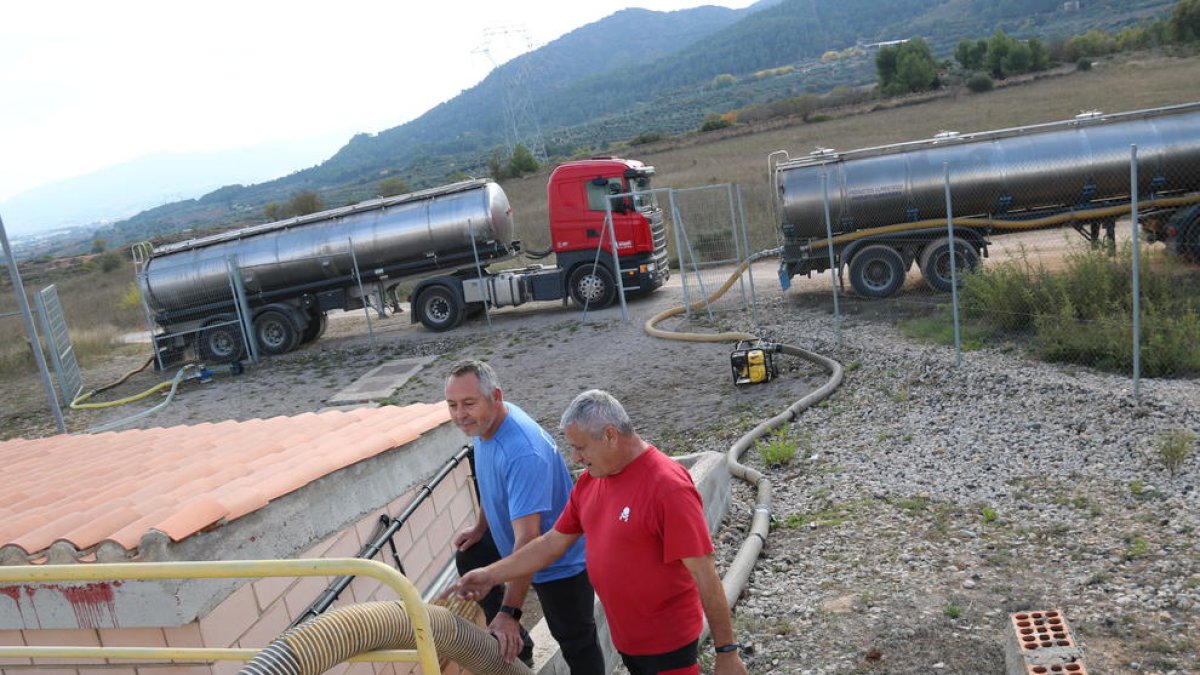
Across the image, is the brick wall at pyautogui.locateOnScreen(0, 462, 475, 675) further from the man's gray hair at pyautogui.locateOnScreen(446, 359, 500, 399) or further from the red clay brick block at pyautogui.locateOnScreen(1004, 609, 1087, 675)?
the red clay brick block at pyautogui.locateOnScreen(1004, 609, 1087, 675)

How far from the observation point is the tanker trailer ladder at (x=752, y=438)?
18.4 feet

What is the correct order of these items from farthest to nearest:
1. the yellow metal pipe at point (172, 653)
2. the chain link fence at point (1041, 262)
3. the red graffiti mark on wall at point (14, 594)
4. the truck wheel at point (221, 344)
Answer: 1. the truck wheel at point (221, 344)
2. the chain link fence at point (1041, 262)
3. the red graffiti mark on wall at point (14, 594)
4. the yellow metal pipe at point (172, 653)

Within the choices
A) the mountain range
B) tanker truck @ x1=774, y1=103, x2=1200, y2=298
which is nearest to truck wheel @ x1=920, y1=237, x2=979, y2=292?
tanker truck @ x1=774, y1=103, x2=1200, y2=298

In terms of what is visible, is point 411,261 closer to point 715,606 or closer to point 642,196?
point 642,196

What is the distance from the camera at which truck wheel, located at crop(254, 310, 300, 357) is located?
747 inches

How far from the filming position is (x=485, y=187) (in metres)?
18.0

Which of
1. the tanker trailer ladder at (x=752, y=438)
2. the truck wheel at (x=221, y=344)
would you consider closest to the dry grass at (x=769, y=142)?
the truck wheel at (x=221, y=344)

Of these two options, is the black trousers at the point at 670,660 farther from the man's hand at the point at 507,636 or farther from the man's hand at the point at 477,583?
the man's hand at the point at 477,583

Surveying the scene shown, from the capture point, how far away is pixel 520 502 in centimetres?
368

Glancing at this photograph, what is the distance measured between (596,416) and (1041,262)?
10.8 meters

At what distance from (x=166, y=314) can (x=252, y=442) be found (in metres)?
15.6

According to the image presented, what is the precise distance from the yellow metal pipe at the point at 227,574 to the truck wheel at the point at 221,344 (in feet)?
58.1

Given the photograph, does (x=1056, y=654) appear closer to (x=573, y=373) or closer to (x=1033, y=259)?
(x=573, y=373)

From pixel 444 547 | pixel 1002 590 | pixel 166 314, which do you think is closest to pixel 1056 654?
pixel 1002 590
